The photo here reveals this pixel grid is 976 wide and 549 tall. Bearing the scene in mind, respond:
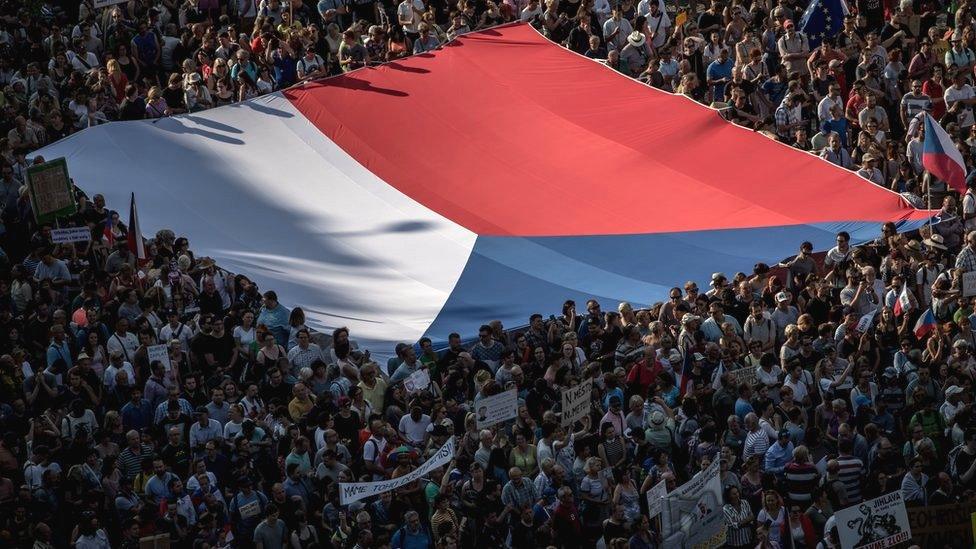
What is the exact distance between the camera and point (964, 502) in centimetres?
1733

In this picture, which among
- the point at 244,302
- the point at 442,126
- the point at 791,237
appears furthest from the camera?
the point at 442,126

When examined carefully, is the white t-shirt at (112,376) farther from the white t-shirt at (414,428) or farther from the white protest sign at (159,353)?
the white t-shirt at (414,428)

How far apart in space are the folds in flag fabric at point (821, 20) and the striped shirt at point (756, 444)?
9972 millimetres

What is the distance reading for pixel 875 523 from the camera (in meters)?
16.8

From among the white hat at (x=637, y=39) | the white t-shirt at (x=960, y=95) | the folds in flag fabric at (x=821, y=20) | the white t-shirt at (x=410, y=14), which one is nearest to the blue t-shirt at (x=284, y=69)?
the white t-shirt at (x=410, y=14)

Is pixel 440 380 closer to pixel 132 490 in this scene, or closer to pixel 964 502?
pixel 132 490

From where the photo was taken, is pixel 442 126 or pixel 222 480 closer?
pixel 222 480

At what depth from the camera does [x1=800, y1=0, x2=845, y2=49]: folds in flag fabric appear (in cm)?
2669

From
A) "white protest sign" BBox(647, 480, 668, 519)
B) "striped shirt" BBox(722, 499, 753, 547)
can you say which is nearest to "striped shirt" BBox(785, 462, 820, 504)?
"striped shirt" BBox(722, 499, 753, 547)

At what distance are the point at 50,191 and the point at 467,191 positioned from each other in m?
5.57

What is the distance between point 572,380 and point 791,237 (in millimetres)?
5094

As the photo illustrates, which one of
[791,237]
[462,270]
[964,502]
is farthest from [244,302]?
[964,502]

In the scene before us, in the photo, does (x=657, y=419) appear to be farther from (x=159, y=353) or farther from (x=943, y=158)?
(x=943, y=158)

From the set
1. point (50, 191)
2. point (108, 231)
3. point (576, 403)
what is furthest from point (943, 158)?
point (50, 191)
